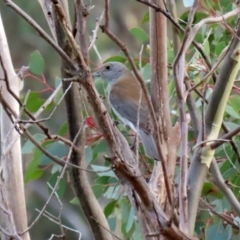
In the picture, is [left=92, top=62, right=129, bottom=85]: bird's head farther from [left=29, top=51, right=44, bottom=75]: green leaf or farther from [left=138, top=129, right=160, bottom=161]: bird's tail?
[left=29, top=51, right=44, bottom=75]: green leaf

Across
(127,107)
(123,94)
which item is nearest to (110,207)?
(127,107)

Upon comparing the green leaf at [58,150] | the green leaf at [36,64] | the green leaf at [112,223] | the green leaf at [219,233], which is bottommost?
the green leaf at [112,223]

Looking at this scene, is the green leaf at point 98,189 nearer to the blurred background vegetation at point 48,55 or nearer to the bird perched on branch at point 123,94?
the bird perched on branch at point 123,94

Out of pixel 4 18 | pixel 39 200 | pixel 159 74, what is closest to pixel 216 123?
pixel 159 74

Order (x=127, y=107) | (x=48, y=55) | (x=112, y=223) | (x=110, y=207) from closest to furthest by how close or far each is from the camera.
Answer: (x=110, y=207)
(x=112, y=223)
(x=127, y=107)
(x=48, y=55)

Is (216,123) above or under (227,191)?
above

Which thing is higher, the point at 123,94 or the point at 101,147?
the point at 123,94

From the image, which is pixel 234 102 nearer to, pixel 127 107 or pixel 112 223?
pixel 112 223

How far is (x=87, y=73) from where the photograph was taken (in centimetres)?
92

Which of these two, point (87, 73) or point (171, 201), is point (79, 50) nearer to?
point (87, 73)

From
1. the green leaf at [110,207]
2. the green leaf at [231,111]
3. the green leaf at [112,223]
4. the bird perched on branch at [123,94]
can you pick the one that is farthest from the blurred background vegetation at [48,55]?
the green leaf at [231,111]

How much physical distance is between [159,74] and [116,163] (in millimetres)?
543

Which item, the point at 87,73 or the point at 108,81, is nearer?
the point at 87,73

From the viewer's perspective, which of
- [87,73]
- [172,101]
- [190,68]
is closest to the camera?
[87,73]
